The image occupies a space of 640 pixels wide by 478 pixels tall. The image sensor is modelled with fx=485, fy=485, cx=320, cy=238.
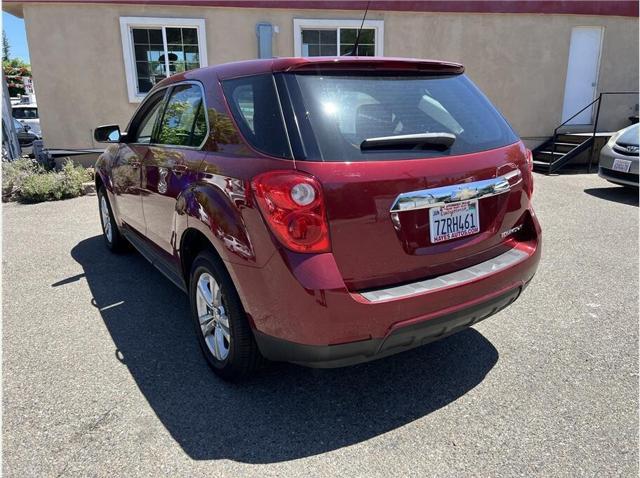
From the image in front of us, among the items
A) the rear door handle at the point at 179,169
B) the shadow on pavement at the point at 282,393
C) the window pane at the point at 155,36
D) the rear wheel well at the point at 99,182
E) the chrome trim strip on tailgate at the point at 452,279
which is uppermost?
the window pane at the point at 155,36

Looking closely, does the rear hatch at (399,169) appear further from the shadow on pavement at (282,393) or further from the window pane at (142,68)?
the window pane at (142,68)

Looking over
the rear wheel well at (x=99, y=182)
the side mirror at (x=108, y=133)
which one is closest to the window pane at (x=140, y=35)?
the rear wheel well at (x=99, y=182)

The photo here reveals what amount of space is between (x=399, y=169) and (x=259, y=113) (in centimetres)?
73

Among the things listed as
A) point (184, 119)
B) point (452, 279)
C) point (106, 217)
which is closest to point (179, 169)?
point (184, 119)

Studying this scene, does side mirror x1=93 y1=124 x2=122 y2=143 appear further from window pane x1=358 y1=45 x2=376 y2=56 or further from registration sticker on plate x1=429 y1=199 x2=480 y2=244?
window pane x1=358 y1=45 x2=376 y2=56

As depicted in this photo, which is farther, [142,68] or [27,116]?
[27,116]

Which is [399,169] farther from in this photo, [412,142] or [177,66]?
[177,66]

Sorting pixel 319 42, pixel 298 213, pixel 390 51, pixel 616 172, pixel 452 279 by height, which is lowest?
pixel 616 172

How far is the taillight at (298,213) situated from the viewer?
A: 2057 millimetres

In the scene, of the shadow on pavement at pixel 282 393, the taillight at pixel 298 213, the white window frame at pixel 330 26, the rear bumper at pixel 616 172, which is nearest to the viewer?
the taillight at pixel 298 213

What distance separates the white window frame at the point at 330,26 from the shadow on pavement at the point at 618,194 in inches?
199

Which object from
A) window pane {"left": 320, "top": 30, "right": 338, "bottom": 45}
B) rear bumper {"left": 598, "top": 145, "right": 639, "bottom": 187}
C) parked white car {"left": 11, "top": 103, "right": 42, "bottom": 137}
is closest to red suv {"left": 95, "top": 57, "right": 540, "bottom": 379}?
rear bumper {"left": 598, "top": 145, "right": 639, "bottom": 187}

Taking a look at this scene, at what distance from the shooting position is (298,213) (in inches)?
81.0

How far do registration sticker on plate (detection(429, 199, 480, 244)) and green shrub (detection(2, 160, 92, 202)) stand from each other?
7409 millimetres
